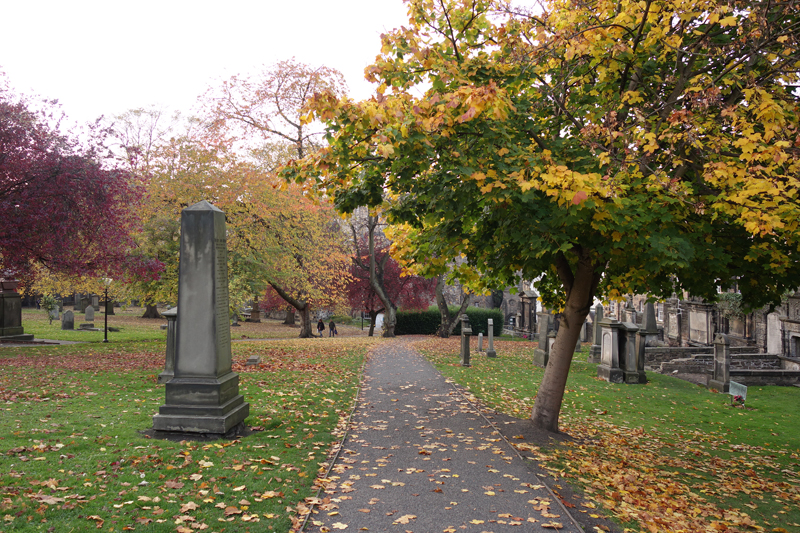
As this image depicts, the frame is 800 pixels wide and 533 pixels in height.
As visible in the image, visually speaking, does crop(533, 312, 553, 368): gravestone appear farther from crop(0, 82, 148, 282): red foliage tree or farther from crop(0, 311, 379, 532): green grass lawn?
crop(0, 82, 148, 282): red foliage tree

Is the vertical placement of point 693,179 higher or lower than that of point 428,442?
higher

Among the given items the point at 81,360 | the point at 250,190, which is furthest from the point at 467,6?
the point at 250,190

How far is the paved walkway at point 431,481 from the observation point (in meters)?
4.52

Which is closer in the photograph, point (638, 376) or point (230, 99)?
point (638, 376)

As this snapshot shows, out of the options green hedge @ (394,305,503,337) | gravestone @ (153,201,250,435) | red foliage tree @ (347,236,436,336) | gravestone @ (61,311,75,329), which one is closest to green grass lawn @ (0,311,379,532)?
gravestone @ (153,201,250,435)

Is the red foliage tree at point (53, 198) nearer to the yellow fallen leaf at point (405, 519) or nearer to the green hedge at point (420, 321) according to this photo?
the yellow fallen leaf at point (405, 519)

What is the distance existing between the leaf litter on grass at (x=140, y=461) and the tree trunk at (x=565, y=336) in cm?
352

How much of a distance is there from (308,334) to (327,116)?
25218mm

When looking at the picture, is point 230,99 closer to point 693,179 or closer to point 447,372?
point 447,372

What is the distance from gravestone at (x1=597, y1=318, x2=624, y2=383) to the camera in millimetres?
14555

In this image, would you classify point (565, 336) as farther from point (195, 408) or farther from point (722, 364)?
point (722, 364)

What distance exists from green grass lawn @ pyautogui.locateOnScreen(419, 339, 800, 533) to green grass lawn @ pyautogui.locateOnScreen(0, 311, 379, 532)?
337cm

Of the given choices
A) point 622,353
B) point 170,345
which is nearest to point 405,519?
point 170,345

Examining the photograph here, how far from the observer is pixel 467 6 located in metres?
7.15
